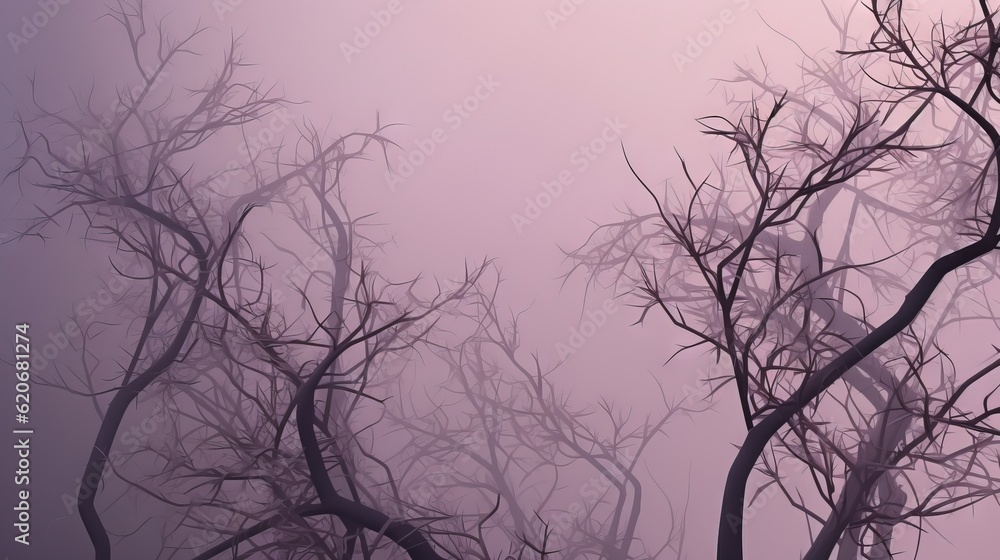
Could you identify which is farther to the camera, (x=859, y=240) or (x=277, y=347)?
(x=277, y=347)

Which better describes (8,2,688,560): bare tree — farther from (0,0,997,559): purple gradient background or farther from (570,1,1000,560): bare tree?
(570,1,1000,560): bare tree

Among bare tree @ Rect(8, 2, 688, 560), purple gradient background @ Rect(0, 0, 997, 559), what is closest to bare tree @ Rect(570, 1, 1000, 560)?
purple gradient background @ Rect(0, 0, 997, 559)

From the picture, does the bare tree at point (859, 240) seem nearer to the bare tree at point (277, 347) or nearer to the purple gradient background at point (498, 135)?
the purple gradient background at point (498, 135)

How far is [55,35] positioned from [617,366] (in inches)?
112

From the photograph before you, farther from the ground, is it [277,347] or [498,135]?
[498,135]

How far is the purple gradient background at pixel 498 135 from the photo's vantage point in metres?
2.69

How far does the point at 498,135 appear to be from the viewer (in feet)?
9.15

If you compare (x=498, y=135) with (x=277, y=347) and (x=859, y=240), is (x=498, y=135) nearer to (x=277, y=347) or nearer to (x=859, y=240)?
(x=277, y=347)

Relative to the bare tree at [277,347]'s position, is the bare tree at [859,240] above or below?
above

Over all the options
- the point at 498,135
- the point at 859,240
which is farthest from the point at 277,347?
the point at 859,240

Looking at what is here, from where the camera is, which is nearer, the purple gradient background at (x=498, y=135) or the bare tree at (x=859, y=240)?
the bare tree at (x=859, y=240)

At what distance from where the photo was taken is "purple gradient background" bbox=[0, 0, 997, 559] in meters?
2.69

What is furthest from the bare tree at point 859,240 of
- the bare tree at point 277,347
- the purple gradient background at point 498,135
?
the bare tree at point 277,347

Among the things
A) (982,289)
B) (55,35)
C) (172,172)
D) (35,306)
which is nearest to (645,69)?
(982,289)
